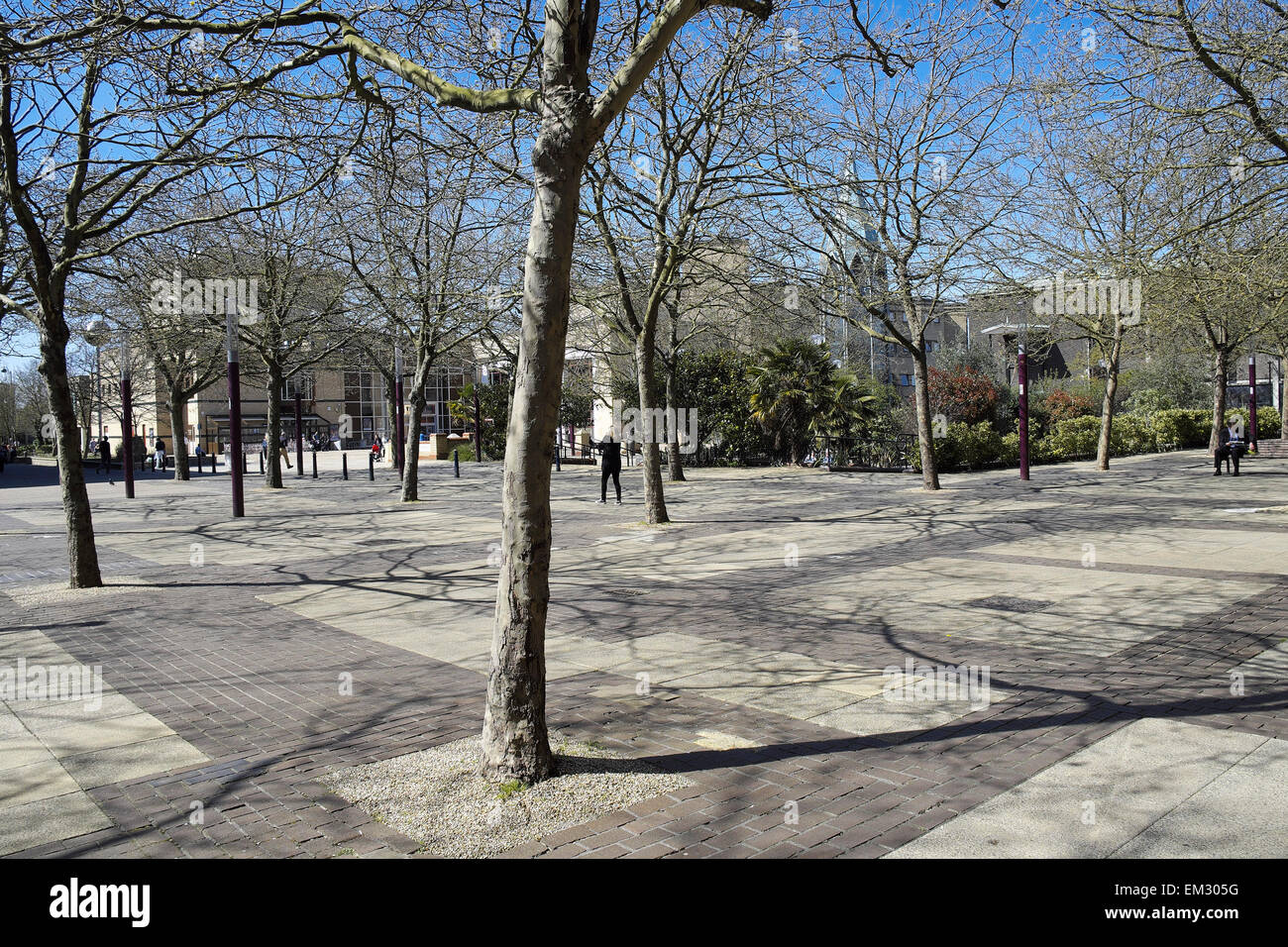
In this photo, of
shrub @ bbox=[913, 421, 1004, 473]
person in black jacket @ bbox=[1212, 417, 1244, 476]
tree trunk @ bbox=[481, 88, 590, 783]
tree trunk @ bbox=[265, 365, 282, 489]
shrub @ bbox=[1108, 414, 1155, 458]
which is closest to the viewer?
tree trunk @ bbox=[481, 88, 590, 783]

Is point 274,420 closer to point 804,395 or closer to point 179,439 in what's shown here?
point 179,439

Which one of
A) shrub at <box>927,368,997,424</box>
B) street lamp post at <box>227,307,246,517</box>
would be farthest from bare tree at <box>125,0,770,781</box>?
shrub at <box>927,368,997,424</box>

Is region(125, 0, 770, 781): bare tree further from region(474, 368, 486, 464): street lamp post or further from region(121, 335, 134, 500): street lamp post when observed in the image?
region(474, 368, 486, 464): street lamp post

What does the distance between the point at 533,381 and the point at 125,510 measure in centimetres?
1974

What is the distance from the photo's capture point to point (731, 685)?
6465 mm

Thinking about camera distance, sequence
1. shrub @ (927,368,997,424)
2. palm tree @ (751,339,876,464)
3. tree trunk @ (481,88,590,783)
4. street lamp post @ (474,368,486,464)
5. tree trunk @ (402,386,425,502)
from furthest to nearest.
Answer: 1. street lamp post @ (474,368,486,464)
2. shrub @ (927,368,997,424)
3. palm tree @ (751,339,876,464)
4. tree trunk @ (402,386,425,502)
5. tree trunk @ (481,88,590,783)

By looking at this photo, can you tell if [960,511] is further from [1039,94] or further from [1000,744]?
[1000,744]

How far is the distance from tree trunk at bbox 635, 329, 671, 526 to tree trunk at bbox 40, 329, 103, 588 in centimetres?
760

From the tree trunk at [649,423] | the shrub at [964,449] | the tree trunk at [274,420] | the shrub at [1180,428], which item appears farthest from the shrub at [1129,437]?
the tree trunk at [274,420]

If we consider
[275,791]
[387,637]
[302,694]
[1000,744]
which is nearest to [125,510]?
[387,637]

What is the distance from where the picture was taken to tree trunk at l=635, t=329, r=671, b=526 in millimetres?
14867

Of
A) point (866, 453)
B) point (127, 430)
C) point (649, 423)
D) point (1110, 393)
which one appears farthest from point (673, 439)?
point (127, 430)

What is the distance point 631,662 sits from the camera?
7.16 meters

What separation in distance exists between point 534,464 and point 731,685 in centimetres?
258
